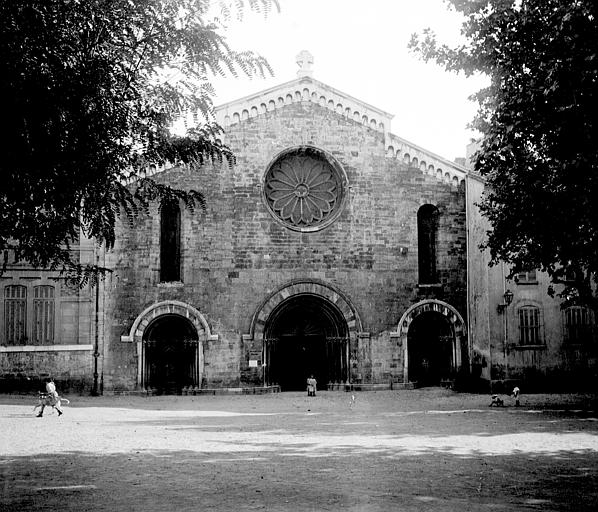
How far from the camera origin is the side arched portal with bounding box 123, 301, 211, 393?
27.8m

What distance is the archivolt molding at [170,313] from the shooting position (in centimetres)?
2772

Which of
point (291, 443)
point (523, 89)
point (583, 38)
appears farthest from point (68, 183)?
point (523, 89)

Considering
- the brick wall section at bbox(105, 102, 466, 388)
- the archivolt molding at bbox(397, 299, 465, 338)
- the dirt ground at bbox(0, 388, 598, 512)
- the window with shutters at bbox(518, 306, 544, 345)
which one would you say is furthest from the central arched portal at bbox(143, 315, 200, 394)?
the window with shutters at bbox(518, 306, 544, 345)

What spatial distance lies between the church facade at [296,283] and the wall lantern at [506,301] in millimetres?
223

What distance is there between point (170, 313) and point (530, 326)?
14339mm

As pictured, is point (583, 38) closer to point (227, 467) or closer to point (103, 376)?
point (227, 467)

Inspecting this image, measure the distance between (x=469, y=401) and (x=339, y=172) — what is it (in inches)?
414

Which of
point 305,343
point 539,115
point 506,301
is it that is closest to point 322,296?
point 305,343

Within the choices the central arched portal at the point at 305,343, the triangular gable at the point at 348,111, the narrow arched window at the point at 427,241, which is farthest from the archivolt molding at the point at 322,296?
the triangular gable at the point at 348,111

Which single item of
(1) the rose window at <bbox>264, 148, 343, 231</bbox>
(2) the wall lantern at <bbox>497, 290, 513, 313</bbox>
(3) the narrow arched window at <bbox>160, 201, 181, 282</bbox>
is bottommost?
(2) the wall lantern at <bbox>497, 290, 513, 313</bbox>

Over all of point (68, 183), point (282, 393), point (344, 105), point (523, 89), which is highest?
point (344, 105)

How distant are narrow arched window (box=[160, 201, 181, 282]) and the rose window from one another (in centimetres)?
392

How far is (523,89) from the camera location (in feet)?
52.9

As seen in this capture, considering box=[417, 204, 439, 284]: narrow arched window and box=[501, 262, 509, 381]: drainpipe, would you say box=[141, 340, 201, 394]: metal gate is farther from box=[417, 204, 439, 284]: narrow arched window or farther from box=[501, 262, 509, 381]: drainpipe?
box=[501, 262, 509, 381]: drainpipe
